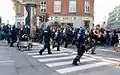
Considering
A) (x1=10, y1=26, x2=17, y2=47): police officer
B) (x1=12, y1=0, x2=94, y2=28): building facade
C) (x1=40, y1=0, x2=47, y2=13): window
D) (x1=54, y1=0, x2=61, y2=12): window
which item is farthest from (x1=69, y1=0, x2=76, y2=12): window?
(x1=10, y1=26, x2=17, y2=47): police officer

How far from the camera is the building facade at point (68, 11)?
58344mm

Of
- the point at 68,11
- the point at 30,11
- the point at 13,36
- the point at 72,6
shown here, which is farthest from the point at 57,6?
the point at 13,36

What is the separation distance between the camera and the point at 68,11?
58.8m

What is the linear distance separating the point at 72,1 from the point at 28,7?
28805 mm

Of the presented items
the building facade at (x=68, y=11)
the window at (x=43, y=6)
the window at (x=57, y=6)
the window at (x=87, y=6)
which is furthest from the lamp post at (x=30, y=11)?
the window at (x=87, y=6)

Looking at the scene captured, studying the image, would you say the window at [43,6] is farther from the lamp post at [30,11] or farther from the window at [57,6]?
the lamp post at [30,11]

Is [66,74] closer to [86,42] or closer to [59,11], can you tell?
[86,42]

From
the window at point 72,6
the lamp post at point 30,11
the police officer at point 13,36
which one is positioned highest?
the window at point 72,6

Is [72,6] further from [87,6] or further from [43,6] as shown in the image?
[43,6]

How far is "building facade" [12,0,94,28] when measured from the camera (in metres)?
58.3

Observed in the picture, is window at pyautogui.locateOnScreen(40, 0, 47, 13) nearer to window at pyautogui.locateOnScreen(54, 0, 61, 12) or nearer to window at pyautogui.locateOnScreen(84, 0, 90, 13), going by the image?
window at pyautogui.locateOnScreen(54, 0, 61, 12)

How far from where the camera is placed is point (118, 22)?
513 ft

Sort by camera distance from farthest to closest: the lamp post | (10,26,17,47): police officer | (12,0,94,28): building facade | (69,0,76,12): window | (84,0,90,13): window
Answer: (84,0,90,13): window, (69,0,76,12): window, (12,0,94,28): building facade, the lamp post, (10,26,17,47): police officer

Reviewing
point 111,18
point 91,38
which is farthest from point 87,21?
point 111,18
